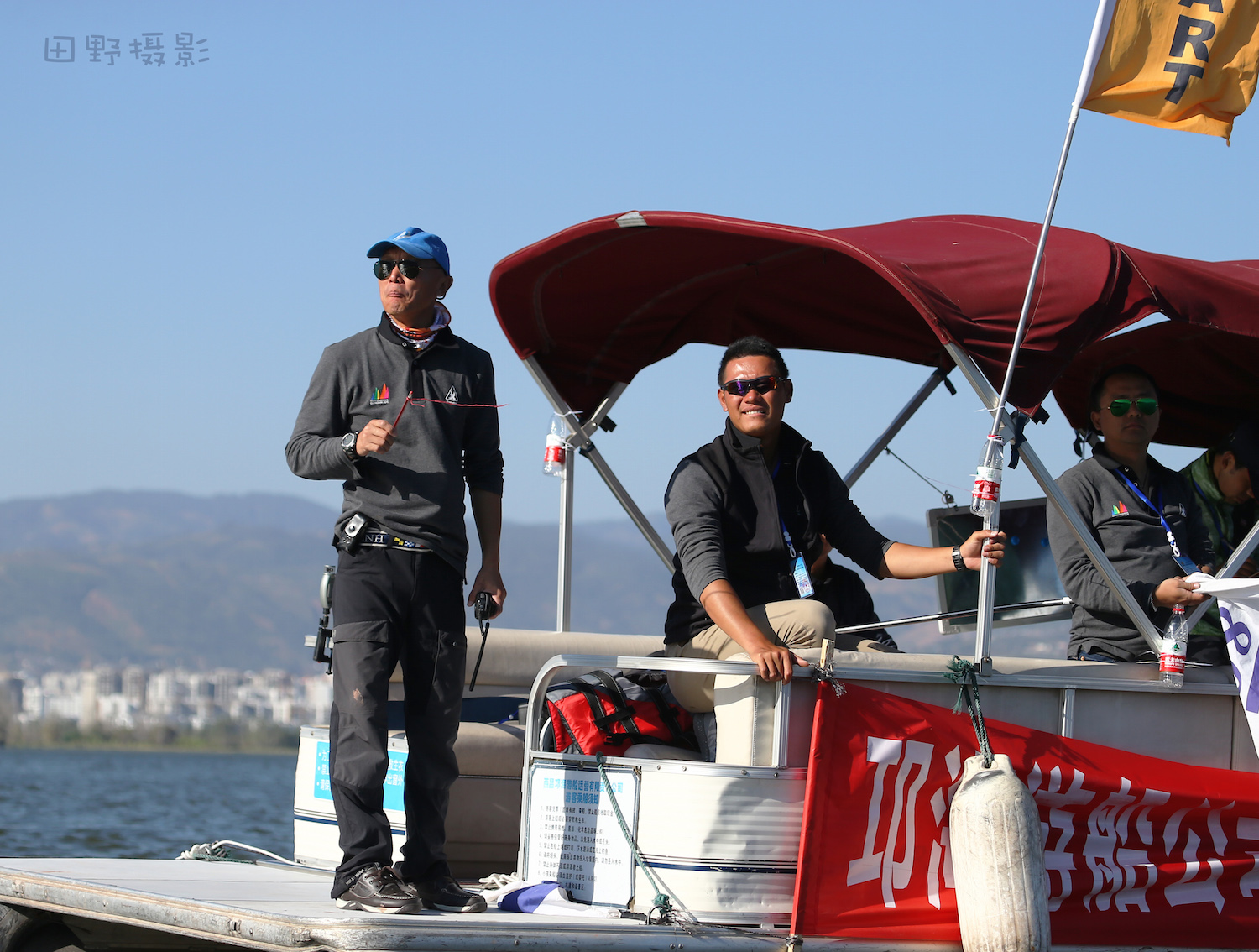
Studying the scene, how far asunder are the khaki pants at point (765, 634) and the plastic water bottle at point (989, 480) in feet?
1.92

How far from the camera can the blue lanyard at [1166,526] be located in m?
5.66

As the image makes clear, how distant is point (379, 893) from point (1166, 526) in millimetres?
3362

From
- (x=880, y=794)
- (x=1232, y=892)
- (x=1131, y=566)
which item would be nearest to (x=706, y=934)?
(x=880, y=794)

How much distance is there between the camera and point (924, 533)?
26.6ft

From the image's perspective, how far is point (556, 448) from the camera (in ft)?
21.8

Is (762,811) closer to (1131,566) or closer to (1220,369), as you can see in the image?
(1131,566)

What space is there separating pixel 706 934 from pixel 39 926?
225cm

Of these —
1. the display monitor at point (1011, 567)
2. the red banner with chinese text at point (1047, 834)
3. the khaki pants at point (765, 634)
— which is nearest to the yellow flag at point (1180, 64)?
the khaki pants at point (765, 634)

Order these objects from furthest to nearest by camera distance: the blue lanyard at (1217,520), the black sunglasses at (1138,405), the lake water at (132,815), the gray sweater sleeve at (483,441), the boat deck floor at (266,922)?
the lake water at (132,815), the blue lanyard at (1217,520), the black sunglasses at (1138,405), the gray sweater sleeve at (483,441), the boat deck floor at (266,922)

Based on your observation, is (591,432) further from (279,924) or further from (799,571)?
(279,924)

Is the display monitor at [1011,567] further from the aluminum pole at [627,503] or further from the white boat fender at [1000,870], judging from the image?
the white boat fender at [1000,870]

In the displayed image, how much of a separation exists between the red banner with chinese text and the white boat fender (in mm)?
161

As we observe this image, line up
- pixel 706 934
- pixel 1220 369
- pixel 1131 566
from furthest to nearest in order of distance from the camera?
pixel 1220 369 < pixel 1131 566 < pixel 706 934

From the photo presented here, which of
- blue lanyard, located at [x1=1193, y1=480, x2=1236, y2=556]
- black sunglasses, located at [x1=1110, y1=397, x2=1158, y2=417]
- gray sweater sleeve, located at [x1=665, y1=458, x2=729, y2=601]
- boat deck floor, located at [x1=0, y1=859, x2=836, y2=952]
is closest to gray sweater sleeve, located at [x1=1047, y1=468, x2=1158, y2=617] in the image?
→ black sunglasses, located at [x1=1110, y1=397, x2=1158, y2=417]
